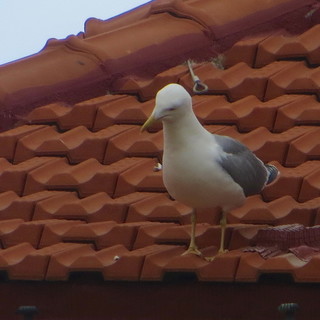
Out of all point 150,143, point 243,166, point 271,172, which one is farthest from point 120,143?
point 243,166

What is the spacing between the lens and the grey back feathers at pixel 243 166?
6254 mm

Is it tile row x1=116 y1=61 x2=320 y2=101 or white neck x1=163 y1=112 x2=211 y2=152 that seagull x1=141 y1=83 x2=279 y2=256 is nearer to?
white neck x1=163 y1=112 x2=211 y2=152

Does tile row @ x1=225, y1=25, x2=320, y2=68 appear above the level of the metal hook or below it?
below

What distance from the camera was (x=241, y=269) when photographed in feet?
19.5

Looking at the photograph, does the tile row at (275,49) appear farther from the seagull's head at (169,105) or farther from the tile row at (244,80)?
the seagull's head at (169,105)

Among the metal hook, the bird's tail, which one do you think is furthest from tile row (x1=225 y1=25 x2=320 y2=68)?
the bird's tail

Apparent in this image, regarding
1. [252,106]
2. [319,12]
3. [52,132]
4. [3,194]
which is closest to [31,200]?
[3,194]

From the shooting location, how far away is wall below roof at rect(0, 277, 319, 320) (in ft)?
19.5

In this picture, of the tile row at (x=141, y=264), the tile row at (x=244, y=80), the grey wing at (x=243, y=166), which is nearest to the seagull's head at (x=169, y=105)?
the grey wing at (x=243, y=166)

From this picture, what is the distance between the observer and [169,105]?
243 inches

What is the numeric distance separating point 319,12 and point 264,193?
5.52ft

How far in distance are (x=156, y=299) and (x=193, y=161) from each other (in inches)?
24.2

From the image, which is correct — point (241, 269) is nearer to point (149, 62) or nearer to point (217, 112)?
point (217, 112)

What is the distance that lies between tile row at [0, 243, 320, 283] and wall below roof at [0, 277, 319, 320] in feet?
0.24
